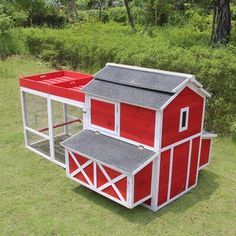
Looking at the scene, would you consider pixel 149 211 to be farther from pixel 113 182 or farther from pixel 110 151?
pixel 110 151

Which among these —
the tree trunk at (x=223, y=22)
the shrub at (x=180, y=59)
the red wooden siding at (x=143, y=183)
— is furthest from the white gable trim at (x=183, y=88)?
the tree trunk at (x=223, y=22)

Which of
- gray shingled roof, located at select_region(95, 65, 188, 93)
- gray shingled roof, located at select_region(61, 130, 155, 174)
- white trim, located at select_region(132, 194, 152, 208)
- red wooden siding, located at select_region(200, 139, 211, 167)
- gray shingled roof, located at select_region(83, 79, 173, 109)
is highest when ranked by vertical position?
gray shingled roof, located at select_region(95, 65, 188, 93)

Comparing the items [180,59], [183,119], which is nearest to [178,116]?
[183,119]

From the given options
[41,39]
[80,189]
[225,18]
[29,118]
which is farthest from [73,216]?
[41,39]

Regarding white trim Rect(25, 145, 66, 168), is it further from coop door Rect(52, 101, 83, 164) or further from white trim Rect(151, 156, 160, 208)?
white trim Rect(151, 156, 160, 208)

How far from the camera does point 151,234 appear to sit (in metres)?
5.59

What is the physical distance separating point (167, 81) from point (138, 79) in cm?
58

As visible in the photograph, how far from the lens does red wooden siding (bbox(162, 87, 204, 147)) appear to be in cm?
582

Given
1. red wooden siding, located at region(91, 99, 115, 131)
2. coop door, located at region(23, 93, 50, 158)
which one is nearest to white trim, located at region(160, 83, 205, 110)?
red wooden siding, located at region(91, 99, 115, 131)

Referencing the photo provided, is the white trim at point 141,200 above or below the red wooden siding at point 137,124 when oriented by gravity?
below

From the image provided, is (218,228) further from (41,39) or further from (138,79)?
(41,39)

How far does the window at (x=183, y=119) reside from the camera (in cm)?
608

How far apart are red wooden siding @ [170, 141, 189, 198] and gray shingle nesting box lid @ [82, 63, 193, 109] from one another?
108 centimetres

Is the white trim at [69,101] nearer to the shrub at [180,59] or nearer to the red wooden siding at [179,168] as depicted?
the red wooden siding at [179,168]
